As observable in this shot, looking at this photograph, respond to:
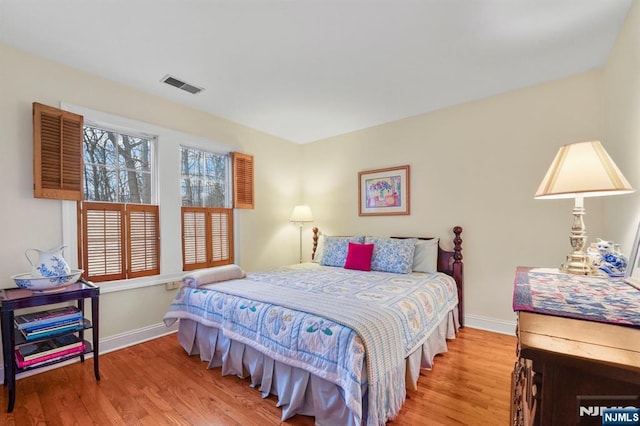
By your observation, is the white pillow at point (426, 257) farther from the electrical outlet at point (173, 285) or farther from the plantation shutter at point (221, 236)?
the electrical outlet at point (173, 285)

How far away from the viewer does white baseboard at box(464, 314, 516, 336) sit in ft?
9.55

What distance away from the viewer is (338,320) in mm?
1625

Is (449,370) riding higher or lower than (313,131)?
lower

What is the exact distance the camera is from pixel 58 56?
7.54 feet

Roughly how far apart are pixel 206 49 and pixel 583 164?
2.58 m

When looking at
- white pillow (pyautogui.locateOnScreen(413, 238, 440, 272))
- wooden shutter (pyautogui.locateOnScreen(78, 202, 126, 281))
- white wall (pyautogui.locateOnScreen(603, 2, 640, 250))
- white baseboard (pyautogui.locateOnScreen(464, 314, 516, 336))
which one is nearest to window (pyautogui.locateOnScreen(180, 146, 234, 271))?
wooden shutter (pyautogui.locateOnScreen(78, 202, 126, 281))

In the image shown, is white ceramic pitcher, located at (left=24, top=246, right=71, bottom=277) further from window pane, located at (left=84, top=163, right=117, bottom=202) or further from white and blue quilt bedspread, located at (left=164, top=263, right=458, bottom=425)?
white and blue quilt bedspread, located at (left=164, top=263, right=458, bottom=425)

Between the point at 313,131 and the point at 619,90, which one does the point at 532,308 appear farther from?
the point at 313,131

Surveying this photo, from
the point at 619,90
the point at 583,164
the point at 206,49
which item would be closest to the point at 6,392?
the point at 206,49

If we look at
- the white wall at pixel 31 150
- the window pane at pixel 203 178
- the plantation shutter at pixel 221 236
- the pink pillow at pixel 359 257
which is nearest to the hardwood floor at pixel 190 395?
the white wall at pixel 31 150

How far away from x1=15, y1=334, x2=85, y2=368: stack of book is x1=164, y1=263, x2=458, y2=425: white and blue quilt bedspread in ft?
2.21

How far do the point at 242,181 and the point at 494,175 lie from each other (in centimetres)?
304

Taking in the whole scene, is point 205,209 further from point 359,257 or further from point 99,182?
point 359,257

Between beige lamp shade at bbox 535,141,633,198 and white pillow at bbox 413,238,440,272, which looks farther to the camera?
white pillow at bbox 413,238,440,272
